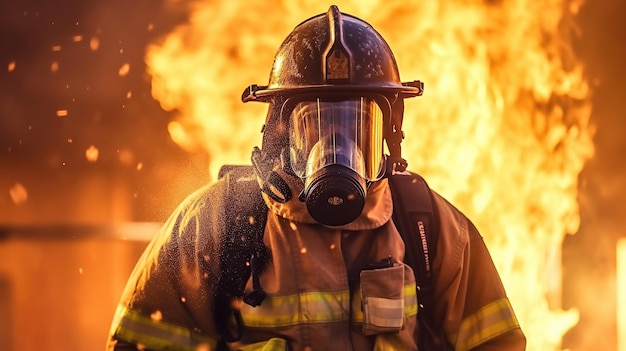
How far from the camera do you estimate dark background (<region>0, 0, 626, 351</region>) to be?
5.40 m

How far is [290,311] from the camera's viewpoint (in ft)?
8.88

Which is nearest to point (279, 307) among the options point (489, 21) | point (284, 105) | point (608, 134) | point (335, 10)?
point (284, 105)

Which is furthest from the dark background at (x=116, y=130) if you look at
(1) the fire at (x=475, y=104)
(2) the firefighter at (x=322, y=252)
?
(2) the firefighter at (x=322, y=252)

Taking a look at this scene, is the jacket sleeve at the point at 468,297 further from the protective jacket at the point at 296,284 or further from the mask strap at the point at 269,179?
the mask strap at the point at 269,179

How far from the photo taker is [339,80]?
2881 mm

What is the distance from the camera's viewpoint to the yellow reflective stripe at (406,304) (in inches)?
108

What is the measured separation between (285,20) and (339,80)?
6.91ft

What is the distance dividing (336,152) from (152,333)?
85 cm

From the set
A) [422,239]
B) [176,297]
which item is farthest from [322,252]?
[176,297]

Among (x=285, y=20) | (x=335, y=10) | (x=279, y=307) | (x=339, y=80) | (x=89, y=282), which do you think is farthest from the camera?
(x=89, y=282)

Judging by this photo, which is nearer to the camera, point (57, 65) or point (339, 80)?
point (339, 80)

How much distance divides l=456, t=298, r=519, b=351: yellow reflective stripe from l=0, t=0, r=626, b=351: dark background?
2655mm

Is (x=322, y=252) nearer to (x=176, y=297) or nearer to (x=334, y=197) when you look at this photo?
(x=334, y=197)

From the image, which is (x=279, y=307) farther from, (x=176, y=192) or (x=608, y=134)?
(x=608, y=134)
